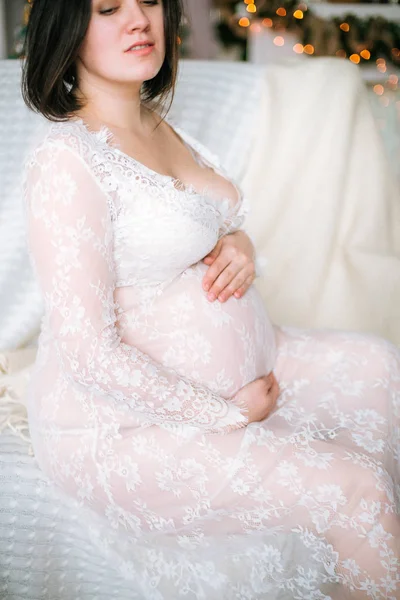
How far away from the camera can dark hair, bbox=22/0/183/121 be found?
109 centimetres

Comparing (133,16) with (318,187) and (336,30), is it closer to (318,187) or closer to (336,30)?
(318,187)

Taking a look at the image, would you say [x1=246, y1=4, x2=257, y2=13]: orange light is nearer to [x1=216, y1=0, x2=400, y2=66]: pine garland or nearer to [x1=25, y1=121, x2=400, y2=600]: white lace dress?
[x1=216, y1=0, x2=400, y2=66]: pine garland

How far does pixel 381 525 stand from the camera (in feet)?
3.22

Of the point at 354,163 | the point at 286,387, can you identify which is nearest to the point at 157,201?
the point at 286,387

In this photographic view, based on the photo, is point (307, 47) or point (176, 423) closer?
point (176, 423)

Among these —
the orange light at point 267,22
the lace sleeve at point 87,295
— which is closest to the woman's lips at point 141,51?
the lace sleeve at point 87,295

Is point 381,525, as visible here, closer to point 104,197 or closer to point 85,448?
point 85,448

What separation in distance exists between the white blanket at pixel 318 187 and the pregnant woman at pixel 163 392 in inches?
33.4

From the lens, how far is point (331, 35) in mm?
3828

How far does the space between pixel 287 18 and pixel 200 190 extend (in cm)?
290

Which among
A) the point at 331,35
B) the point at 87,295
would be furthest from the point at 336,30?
the point at 87,295

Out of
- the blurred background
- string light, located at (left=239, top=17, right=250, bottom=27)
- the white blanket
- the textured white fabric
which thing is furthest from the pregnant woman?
string light, located at (left=239, top=17, right=250, bottom=27)

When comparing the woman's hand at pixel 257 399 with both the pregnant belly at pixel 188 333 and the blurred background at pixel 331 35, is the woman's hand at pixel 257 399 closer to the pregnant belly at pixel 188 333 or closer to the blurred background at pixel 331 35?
the pregnant belly at pixel 188 333

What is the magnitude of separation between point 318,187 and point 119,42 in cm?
120
